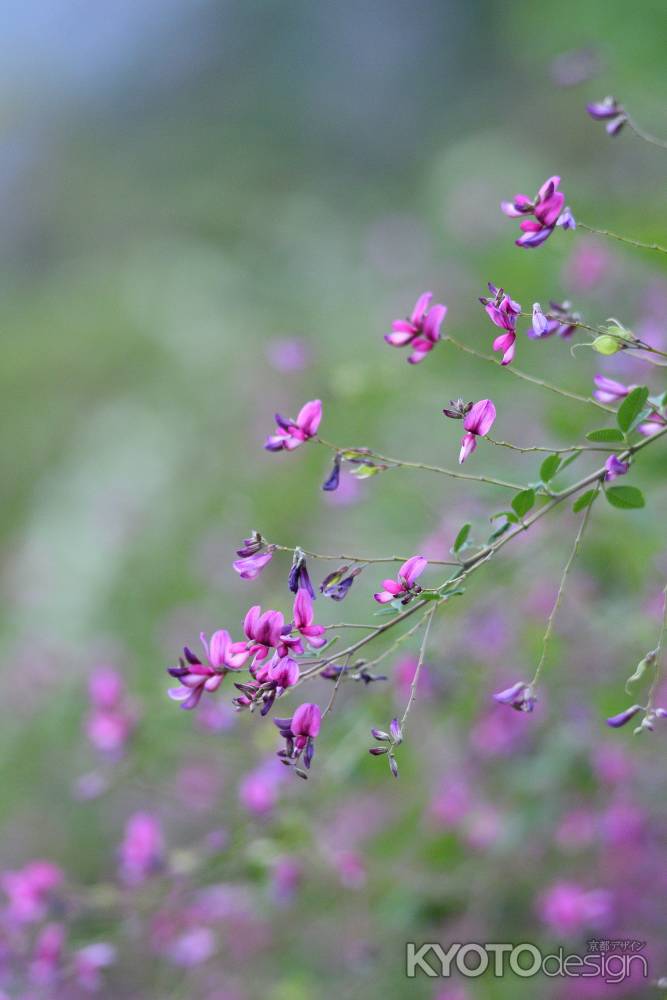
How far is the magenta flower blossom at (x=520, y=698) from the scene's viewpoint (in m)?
1.03

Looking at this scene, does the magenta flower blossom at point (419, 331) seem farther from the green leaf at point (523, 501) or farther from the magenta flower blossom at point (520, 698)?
the magenta flower blossom at point (520, 698)

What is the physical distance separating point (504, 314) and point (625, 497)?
0.79 feet

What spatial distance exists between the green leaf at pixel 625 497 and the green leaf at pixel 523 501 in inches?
3.8

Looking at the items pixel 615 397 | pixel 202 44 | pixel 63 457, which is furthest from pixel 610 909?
pixel 202 44

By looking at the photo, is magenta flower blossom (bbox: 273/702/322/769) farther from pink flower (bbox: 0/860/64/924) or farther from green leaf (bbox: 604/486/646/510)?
pink flower (bbox: 0/860/64/924)

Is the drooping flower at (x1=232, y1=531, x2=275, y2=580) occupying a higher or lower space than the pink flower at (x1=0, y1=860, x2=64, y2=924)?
higher

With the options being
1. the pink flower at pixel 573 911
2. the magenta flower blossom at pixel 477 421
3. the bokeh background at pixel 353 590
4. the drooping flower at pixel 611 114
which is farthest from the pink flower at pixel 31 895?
the drooping flower at pixel 611 114

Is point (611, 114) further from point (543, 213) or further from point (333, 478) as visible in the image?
point (333, 478)

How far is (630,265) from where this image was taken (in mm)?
2791

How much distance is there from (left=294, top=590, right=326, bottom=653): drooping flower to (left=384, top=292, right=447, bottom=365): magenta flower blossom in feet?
0.93

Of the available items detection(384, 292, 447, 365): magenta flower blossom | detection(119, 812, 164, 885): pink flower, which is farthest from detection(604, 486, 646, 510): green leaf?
detection(119, 812, 164, 885): pink flower

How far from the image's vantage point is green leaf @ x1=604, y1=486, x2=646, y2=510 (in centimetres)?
107

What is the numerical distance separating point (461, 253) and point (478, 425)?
13.3 feet

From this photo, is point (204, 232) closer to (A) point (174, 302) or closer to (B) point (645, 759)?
(A) point (174, 302)
